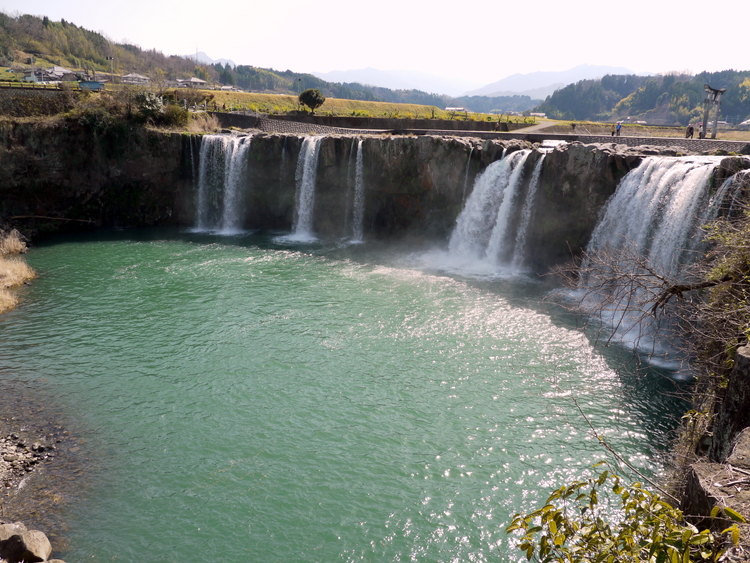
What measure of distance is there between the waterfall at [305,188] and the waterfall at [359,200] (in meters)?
2.89

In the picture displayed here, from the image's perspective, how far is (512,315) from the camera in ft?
66.6

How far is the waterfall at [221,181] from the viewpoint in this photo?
1375 inches

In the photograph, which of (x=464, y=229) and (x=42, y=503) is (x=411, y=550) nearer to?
(x=42, y=503)

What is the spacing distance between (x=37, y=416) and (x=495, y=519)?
12.4 metres

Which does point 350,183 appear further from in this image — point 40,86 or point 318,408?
point 40,86

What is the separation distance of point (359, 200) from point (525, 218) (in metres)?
11.6

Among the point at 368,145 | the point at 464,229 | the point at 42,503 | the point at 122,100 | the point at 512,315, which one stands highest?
the point at 122,100

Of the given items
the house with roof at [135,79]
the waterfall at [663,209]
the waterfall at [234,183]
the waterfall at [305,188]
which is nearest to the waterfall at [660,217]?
the waterfall at [663,209]

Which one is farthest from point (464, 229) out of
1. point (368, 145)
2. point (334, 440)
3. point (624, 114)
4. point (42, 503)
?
point (624, 114)

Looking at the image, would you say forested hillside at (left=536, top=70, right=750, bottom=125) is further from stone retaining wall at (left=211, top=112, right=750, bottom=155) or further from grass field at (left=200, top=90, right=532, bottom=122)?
stone retaining wall at (left=211, top=112, right=750, bottom=155)

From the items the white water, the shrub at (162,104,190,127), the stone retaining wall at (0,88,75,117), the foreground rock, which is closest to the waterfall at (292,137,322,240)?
the shrub at (162,104,190,127)

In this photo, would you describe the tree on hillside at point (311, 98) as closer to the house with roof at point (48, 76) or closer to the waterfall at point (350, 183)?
the waterfall at point (350, 183)

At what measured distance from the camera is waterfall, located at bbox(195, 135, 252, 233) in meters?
34.9

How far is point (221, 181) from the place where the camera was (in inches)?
1405
